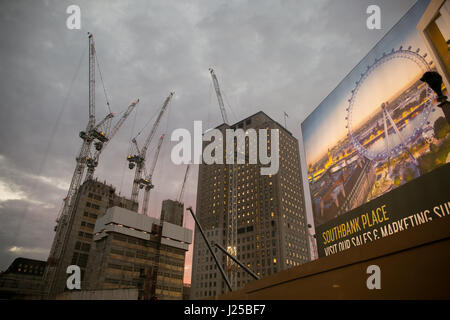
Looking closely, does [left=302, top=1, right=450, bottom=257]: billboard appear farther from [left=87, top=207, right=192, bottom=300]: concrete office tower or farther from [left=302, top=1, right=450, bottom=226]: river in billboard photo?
[left=87, top=207, right=192, bottom=300]: concrete office tower

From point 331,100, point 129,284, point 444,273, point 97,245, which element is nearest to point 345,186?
point 331,100

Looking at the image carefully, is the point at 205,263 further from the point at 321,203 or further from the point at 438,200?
the point at 438,200

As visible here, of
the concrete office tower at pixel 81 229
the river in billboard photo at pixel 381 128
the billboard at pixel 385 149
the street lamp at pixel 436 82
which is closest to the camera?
the street lamp at pixel 436 82

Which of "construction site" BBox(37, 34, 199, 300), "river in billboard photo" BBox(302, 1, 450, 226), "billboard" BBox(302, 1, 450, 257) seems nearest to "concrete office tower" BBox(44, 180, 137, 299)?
"construction site" BBox(37, 34, 199, 300)

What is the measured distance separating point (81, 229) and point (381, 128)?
134754 mm

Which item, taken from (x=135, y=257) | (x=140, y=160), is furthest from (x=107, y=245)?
(x=140, y=160)

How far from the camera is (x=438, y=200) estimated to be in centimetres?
1326

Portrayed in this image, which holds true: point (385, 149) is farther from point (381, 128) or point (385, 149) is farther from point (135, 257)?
point (135, 257)

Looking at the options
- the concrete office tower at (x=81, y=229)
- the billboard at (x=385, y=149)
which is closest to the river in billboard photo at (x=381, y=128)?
the billboard at (x=385, y=149)

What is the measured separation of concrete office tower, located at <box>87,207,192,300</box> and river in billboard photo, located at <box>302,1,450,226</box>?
10270cm

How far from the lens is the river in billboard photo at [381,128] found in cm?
1603

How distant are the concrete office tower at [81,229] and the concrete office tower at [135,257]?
27.7 feet

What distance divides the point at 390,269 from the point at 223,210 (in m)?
160

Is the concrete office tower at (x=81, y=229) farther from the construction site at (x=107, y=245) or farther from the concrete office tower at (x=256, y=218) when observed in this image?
the concrete office tower at (x=256, y=218)
